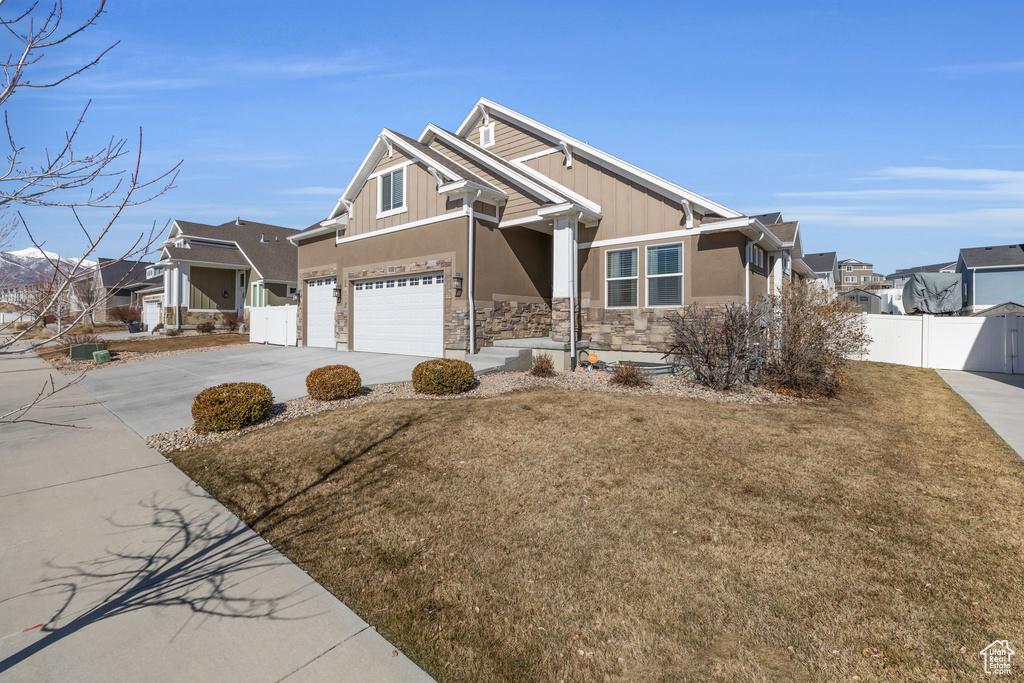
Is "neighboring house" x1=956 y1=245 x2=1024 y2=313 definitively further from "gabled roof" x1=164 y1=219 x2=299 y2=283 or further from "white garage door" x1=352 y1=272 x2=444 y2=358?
"gabled roof" x1=164 y1=219 x2=299 y2=283

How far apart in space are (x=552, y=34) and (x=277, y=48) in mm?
5920

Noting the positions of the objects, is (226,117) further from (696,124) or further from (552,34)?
(696,124)

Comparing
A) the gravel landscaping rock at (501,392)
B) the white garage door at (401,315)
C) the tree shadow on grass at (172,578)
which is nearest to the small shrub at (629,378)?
the gravel landscaping rock at (501,392)

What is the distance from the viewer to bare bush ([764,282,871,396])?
955cm

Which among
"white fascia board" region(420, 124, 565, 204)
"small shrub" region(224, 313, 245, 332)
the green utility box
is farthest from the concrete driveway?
"small shrub" region(224, 313, 245, 332)

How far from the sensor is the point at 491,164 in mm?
14008

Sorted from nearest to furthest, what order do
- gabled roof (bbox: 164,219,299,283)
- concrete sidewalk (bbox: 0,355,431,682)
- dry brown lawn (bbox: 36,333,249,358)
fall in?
concrete sidewalk (bbox: 0,355,431,682)
dry brown lawn (bbox: 36,333,249,358)
gabled roof (bbox: 164,219,299,283)

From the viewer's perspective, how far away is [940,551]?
12.3ft

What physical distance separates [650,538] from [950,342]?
696 inches

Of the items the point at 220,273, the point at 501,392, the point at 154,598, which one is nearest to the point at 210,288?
the point at 220,273

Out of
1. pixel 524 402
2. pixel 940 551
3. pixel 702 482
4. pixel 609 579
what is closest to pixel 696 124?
pixel 524 402

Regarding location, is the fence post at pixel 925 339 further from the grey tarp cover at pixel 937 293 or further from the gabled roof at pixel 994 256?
the gabled roof at pixel 994 256

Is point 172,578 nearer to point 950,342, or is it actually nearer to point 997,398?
point 997,398

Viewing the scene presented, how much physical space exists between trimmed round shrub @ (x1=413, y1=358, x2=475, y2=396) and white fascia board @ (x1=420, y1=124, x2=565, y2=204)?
18.7ft
